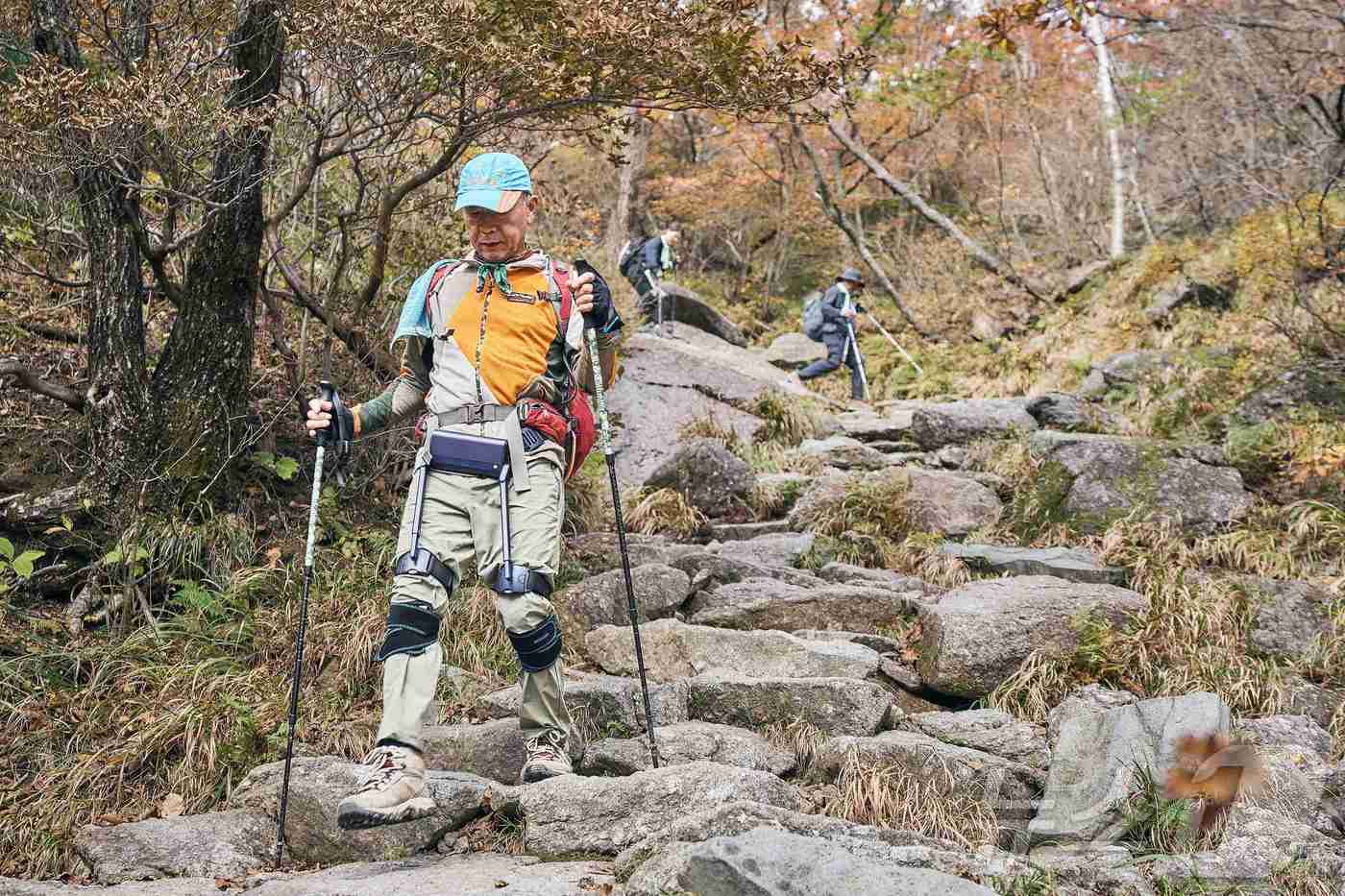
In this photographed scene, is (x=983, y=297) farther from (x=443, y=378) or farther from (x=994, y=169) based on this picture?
(x=443, y=378)

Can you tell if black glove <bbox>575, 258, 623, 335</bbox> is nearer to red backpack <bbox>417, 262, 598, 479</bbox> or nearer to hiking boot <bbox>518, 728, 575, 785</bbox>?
red backpack <bbox>417, 262, 598, 479</bbox>

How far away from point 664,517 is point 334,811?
529 centimetres

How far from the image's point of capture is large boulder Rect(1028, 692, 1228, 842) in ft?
15.1

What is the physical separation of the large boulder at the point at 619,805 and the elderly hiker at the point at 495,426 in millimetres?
363

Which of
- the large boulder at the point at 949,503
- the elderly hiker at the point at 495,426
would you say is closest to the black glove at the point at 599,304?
the elderly hiker at the point at 495,426

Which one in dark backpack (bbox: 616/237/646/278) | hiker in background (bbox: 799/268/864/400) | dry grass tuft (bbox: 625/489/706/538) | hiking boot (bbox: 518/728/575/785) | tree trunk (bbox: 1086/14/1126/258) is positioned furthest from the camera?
tree trunk (bbox: 1086/14/1126/258)

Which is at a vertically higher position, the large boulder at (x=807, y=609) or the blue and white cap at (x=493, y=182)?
the blue and white cap at (x=493, y=182)

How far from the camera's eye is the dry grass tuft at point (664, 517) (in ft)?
30.8

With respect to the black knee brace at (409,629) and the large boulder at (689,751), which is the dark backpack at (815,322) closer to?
the large boulder at (689,751)

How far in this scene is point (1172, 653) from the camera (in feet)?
21.3

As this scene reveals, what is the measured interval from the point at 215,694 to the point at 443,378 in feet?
7.94

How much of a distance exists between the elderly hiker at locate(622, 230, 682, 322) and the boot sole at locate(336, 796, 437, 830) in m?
13.7

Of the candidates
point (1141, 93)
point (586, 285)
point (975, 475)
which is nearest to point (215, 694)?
point (586, 285)

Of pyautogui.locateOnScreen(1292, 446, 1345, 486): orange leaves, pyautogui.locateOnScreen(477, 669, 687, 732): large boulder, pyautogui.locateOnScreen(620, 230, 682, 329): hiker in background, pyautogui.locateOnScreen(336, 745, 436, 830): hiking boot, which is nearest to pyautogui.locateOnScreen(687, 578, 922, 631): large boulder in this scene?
pyautogui.locateOnScreen(477, 669, 687, 732): large boulder
